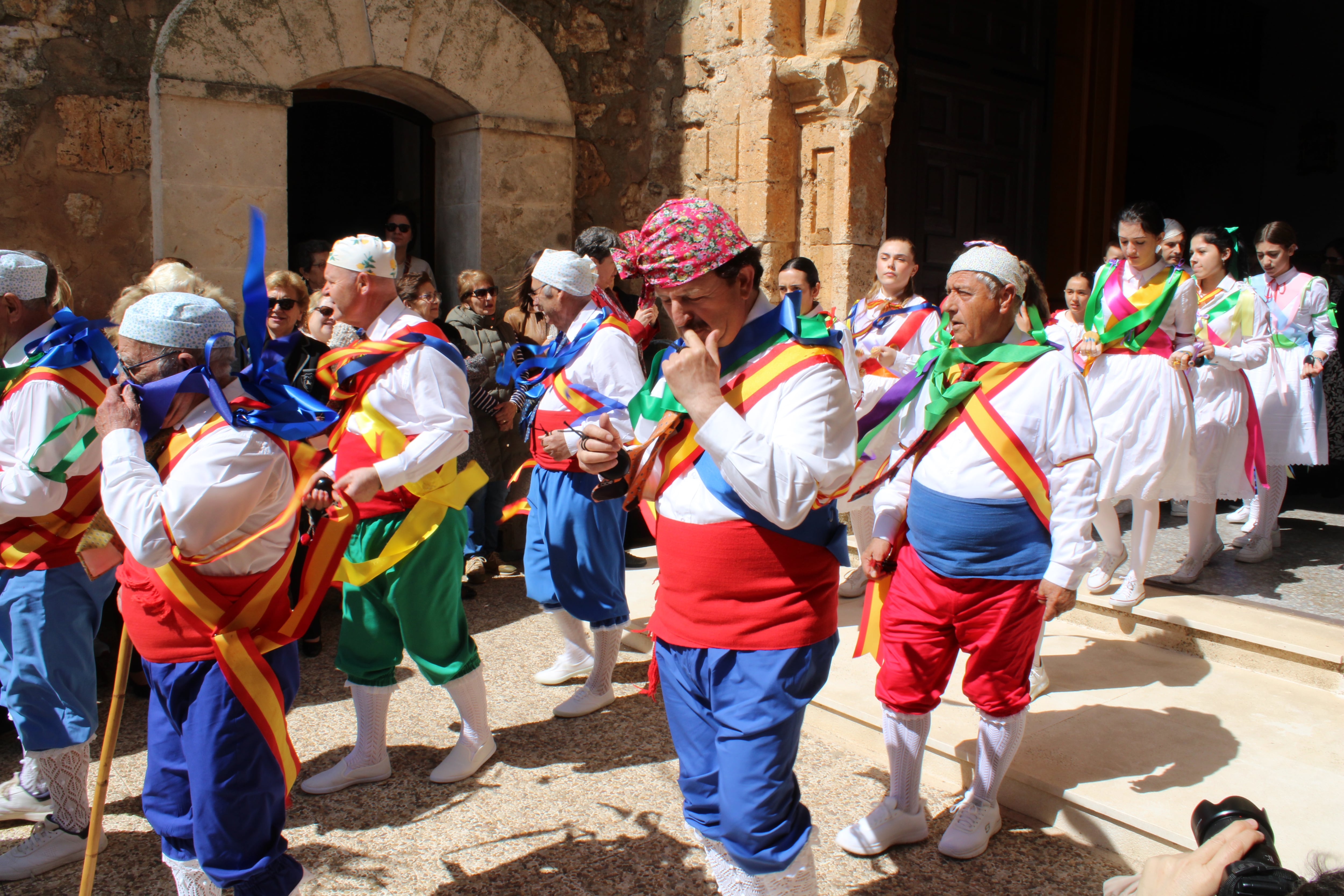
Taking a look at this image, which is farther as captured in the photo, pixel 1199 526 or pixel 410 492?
pixel 1199 526

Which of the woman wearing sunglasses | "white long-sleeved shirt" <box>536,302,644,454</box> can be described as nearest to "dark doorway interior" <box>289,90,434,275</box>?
the woman wearing sunglasses

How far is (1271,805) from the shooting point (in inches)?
118

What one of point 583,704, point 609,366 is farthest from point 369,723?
point 609,366

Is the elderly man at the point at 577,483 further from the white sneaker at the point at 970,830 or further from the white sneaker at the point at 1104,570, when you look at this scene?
the white sneaker at the point at 1104,570

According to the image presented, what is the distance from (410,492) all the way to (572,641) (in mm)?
1342

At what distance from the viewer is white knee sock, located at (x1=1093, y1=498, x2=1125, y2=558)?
459 centimetres

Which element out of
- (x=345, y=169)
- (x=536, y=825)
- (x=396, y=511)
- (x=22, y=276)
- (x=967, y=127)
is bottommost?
(x=536, y=825)

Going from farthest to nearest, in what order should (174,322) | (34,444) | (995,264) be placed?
(995,264), (34,444), (174,322)

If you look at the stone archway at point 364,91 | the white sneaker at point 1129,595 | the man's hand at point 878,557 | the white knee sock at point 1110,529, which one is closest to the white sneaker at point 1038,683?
the white sneaker at point 1129,595

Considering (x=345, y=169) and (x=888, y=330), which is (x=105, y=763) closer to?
(x=888, y=330)

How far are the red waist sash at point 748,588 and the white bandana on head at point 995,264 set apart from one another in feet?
3.83

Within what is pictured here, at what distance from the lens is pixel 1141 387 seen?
4.49 m

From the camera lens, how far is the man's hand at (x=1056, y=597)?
2.63m

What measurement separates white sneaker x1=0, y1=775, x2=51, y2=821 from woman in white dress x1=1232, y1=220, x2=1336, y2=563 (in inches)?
228
